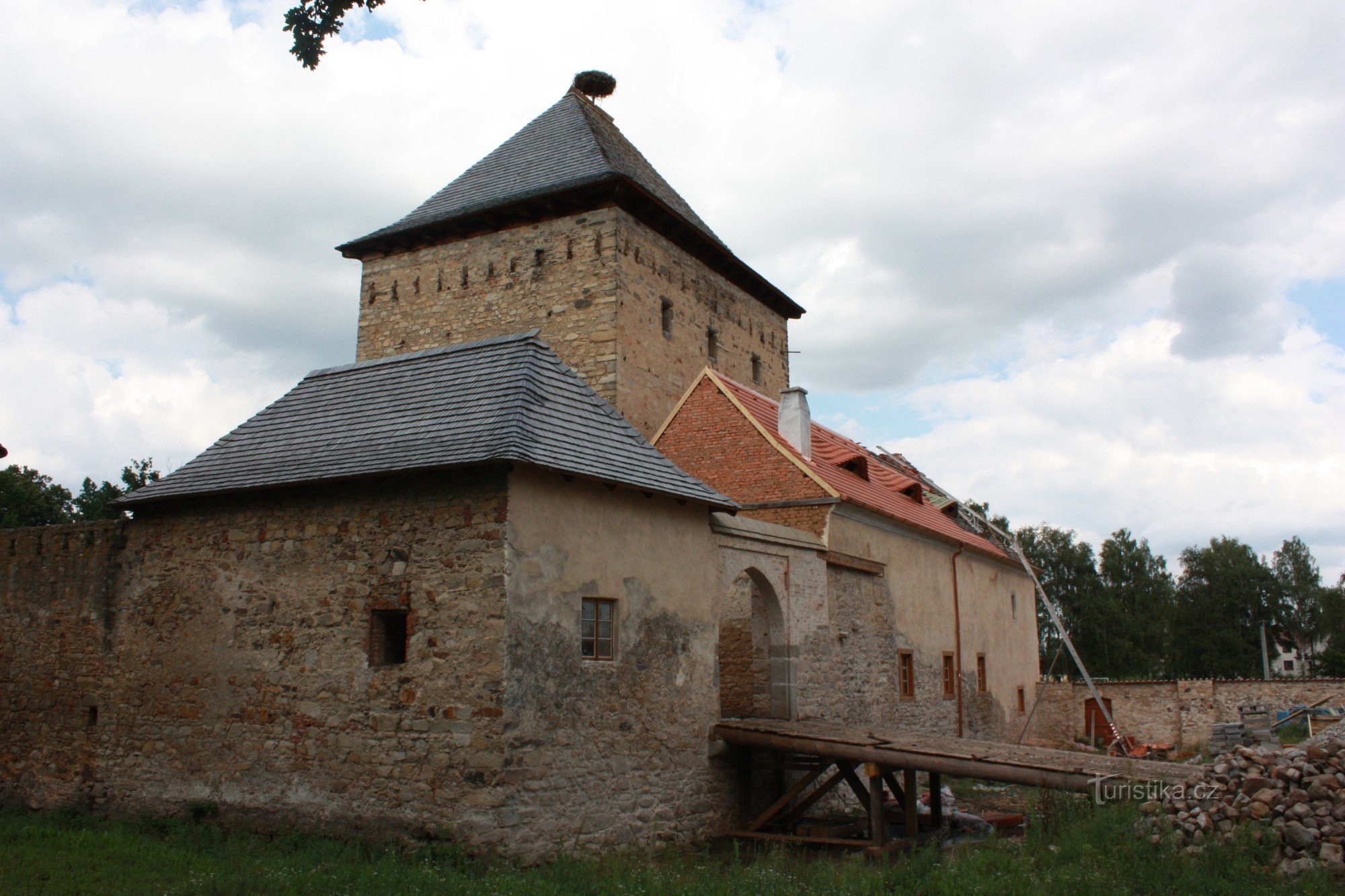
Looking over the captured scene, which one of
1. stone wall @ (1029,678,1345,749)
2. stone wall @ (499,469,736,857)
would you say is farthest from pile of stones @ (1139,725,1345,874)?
stone wall @ (1029,678,1345,749)

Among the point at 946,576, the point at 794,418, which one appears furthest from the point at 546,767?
the point at 946,576

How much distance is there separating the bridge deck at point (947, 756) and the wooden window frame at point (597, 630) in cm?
216

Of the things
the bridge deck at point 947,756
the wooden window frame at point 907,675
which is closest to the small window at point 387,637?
the bridge deck at point 947,756

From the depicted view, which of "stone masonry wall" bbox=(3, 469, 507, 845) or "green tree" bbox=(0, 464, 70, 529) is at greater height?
"green tree" bbox=(0, 464, 70, 529)

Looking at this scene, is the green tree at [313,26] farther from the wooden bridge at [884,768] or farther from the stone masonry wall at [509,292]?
the stone masonry wall at [509,292]

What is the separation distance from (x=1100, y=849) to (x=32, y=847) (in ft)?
32.2

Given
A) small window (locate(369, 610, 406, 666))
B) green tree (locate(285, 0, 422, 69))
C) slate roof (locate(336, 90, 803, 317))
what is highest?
slate roof (locate(336, 90, 803, 317))

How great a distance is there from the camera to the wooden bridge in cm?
983

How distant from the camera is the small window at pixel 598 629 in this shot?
1018 cm

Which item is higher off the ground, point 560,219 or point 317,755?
point 560,219

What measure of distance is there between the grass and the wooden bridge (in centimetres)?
45

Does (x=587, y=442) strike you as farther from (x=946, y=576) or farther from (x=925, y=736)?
(x=946, y=576)

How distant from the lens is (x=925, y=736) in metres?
12.2

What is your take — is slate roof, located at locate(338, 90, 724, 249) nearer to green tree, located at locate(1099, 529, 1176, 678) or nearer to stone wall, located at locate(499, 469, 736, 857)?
stone wall, located at locate(499, 469, 736, 857)
